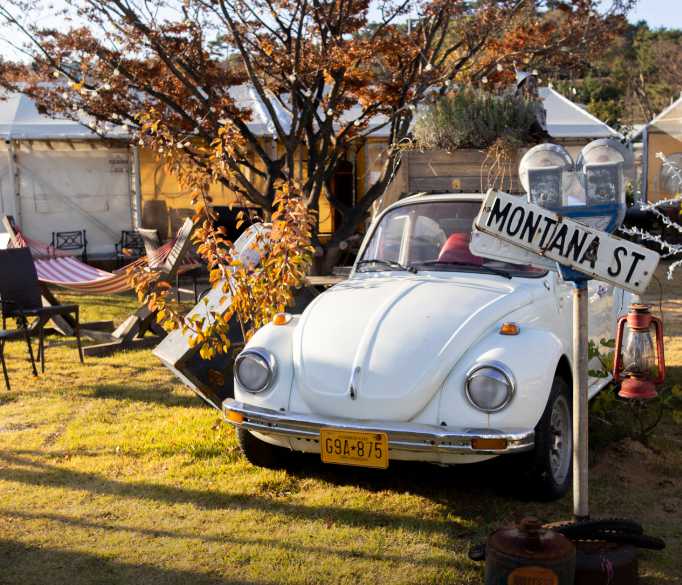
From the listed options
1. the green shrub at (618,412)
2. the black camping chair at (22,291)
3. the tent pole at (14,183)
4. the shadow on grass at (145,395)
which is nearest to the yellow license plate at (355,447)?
the green shrub at (618,412)

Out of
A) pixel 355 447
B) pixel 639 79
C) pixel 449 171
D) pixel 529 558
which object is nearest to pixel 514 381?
pixel 355 447

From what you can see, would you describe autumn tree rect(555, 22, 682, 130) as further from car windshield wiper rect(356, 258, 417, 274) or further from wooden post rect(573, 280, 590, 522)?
wooden post rect(573, 280, 590, 522)

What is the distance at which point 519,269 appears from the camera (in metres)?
5.04

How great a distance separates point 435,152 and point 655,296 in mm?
5823

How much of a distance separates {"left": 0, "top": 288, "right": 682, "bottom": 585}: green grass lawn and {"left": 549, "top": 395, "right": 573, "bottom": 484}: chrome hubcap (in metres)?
0.18

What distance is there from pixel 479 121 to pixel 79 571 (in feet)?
15.7

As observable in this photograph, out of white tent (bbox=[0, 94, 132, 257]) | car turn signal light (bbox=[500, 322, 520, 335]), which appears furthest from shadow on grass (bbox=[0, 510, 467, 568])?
white tent (bbox=[0, 94, 132, 257])

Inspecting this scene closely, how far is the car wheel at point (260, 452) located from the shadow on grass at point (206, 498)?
35 centimetres

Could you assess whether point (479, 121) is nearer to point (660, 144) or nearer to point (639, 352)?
point (639, 352)

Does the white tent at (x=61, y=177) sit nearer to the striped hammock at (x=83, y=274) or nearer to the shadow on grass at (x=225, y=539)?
the striped hammock at (x=83, y=274)

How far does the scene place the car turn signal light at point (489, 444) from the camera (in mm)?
3842

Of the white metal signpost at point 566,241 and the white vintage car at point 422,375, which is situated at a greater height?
A: the white metal signpost at point 566,241

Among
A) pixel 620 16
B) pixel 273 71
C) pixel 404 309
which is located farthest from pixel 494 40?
pixel 404 309

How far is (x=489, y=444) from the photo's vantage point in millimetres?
3844
